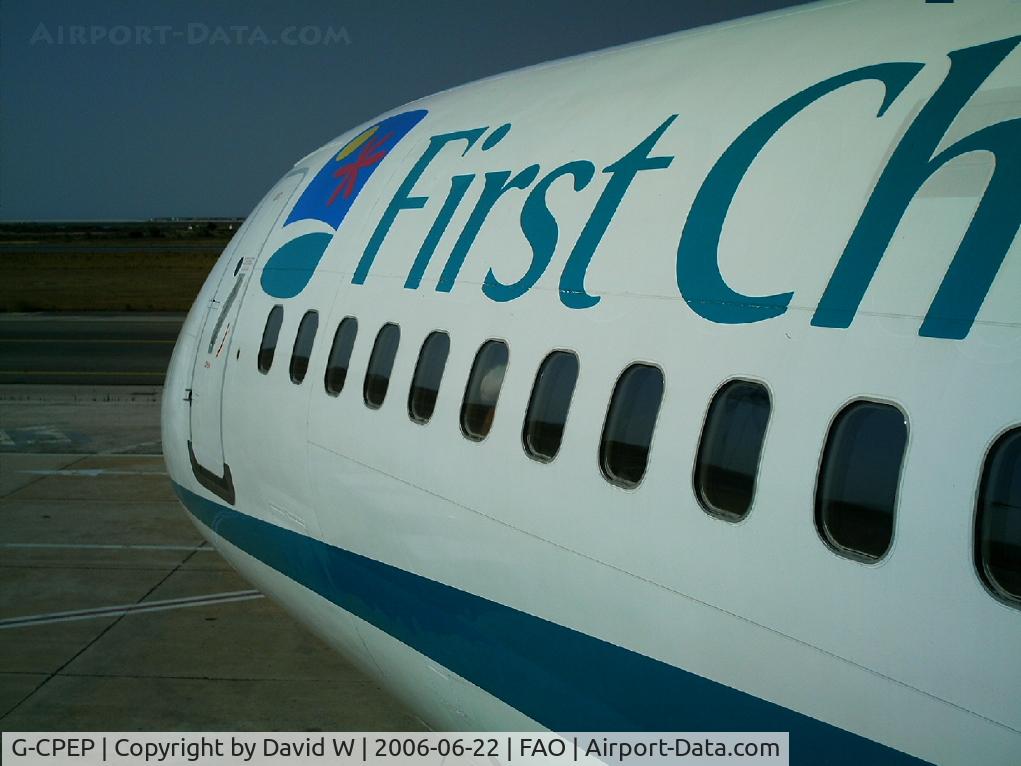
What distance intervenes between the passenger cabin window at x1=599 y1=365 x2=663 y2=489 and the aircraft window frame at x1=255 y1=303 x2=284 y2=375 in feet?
15.3

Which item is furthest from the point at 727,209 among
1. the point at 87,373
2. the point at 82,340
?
the point at 82,340

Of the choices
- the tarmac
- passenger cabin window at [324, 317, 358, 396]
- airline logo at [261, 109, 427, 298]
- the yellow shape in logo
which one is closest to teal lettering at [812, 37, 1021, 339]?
passenger cabin window at [324, 317, 358, 396]

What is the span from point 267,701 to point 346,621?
274 centimetres

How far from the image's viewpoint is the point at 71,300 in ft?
191

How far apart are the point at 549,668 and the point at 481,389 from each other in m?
1.68

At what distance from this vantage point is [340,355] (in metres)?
8.41

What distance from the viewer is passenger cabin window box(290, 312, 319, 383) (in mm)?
8945

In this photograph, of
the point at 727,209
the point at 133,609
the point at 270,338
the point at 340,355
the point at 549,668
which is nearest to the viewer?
the point at 727,209

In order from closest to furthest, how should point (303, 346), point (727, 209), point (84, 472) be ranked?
point (727, 209), point (303, 346), point (84, 472)

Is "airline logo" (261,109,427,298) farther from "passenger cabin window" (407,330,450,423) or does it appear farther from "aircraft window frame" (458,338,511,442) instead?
"aircraft window frame" (458,338,511,442)

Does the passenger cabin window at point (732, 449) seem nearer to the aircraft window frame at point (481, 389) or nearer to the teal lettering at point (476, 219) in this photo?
the aircraft window frame at point (481, 389)

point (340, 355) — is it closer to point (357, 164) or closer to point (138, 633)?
point (357, 164)

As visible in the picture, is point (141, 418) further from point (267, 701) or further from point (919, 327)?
point (919, 327)
